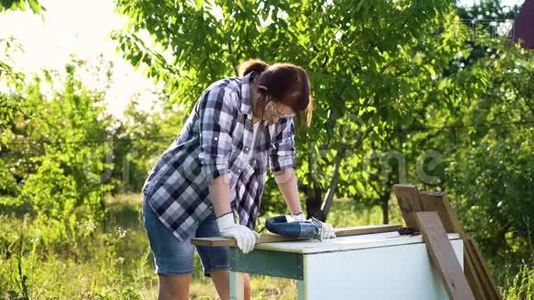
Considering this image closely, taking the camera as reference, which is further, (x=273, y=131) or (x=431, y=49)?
(x=431, y=49)

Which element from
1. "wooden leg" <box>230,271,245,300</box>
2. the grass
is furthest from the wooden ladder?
the grass

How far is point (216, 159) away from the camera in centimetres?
317

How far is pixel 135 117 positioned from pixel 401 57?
6.50 metres

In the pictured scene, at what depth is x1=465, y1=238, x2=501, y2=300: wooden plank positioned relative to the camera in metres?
3.67

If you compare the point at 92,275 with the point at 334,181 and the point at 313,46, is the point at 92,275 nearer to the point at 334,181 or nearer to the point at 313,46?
the point at 334,181

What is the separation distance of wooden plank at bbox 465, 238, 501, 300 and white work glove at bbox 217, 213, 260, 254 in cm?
103

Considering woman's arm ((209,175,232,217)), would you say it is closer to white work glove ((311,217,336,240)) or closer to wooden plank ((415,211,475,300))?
white work glove ((311,217,336,240))

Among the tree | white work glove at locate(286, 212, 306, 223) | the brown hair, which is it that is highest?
the tree

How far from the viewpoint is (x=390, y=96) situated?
580 centimetres

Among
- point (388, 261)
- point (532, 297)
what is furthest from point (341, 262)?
point (532, 297)

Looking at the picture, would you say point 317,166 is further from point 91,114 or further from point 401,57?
point 91,114

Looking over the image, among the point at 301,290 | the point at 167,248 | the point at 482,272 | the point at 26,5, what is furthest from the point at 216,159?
the point at 482,272

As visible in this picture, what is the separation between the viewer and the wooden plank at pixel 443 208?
11.7 feet

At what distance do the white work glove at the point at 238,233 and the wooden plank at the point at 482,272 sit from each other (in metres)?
1.03
